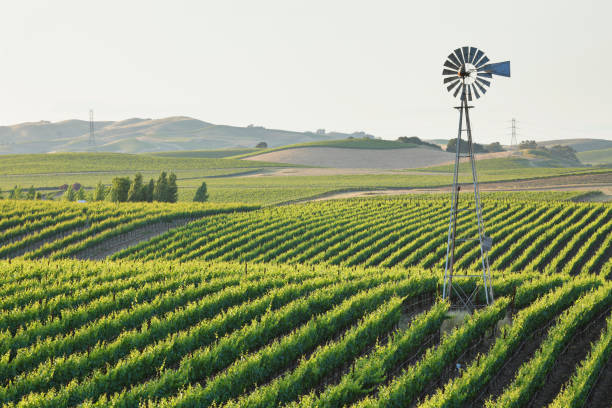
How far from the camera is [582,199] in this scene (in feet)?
232

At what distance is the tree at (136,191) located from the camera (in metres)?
67.5

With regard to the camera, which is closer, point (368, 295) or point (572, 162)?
point (368, 295)

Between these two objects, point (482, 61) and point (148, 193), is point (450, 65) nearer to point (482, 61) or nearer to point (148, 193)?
point (482, 61)

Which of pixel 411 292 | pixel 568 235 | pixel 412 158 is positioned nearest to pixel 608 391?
pixel 411 292

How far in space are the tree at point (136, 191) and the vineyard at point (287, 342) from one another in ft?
130

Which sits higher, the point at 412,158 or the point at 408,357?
the point at 412,158

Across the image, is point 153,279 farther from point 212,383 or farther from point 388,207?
point 388,207

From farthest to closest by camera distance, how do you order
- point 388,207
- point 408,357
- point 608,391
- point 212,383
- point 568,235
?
Result: 1. point 388,207
2. point 568,235
3. point 408,357
4. point 608,391
5. point 212,383

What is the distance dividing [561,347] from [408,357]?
5.94 meters

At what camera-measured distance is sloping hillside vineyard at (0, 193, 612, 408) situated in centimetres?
1572

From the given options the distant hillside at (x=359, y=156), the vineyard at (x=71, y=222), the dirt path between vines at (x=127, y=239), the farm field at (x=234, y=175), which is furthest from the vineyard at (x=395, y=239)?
the distant hillside at (x=359, y=156)

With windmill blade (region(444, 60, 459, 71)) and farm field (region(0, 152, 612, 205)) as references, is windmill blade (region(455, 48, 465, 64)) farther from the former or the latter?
farm field (region(0, 152, 612, 205))

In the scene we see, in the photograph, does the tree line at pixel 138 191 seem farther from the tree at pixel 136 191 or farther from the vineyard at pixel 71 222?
the vineyard at pixel 71 222

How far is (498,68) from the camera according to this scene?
2175 cm
